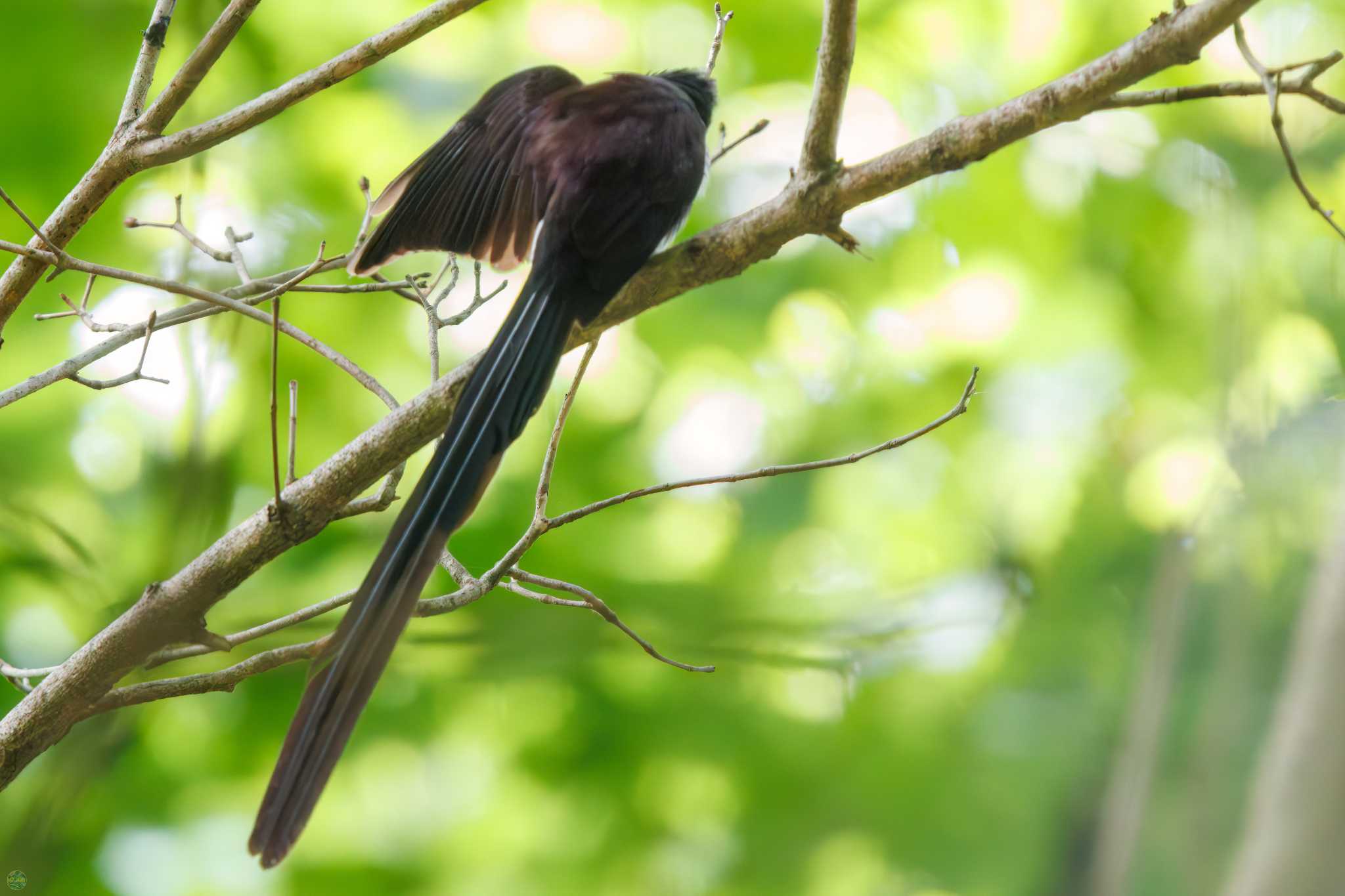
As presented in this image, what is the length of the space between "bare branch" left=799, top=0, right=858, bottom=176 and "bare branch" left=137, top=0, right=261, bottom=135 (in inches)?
30.6

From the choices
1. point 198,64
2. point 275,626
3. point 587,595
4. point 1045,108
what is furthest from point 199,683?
point 1045,108

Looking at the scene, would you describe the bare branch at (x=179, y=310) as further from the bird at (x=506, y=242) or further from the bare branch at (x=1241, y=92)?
the bare branch at (x=1241, y=92)

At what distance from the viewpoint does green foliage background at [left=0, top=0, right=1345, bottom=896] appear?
3467 millimetres

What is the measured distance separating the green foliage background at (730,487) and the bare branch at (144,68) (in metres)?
1.61

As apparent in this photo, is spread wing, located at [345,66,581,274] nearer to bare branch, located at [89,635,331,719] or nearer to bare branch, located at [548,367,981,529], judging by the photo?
bare branch, located at [548,367,981,529]

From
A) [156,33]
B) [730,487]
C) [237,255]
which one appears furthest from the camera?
[730,487]

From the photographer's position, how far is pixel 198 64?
1.47 m

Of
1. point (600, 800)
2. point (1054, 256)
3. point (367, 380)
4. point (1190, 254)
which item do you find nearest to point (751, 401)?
point (1054, 256)

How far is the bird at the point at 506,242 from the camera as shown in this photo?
1.14m

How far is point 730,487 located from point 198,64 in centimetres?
270

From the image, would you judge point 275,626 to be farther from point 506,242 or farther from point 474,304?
point 506,242

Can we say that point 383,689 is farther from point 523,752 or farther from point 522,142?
point 522,142

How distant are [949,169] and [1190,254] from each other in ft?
10.5

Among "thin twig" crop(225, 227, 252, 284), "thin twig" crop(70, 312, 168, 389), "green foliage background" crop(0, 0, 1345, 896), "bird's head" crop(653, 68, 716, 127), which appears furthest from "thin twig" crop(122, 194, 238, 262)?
"green foliage background" crop(0, 0, 1345, 896)
